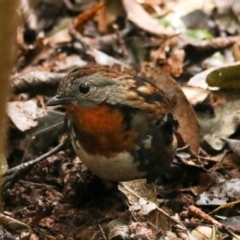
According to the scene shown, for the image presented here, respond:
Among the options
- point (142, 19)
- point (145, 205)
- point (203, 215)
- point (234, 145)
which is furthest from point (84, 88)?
point (142, 19)

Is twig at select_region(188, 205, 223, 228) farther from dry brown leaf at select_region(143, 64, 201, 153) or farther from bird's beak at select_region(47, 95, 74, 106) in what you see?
bird's beak at select_region(47, 95, 74, 106)

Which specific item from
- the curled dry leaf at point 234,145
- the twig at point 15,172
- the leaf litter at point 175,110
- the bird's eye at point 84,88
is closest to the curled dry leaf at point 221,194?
the leaf litter at point 175,110

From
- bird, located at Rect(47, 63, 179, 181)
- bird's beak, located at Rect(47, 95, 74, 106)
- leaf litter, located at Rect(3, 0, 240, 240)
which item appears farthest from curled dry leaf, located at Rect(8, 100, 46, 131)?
bird's beak, located at Rect(47, 95, 74, 106)

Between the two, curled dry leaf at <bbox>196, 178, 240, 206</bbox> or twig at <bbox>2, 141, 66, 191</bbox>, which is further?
twig at <bbox>2, 141, 66, 191</bbox>

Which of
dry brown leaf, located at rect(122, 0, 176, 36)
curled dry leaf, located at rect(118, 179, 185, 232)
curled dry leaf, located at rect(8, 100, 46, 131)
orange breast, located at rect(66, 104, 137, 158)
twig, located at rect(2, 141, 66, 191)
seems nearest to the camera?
curled dry leaf, located at rect(118, 179, 185, 232)

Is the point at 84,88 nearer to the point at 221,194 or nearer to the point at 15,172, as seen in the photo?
the point at 15,172

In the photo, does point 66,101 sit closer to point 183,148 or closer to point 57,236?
point 57,236

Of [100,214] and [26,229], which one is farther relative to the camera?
[100,214]

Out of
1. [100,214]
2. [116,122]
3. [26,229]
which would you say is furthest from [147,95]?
[26,229]

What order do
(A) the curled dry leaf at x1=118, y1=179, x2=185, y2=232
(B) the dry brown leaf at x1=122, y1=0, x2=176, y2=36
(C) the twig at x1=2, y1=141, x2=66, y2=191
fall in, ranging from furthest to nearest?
1. (B) the dry brown leaf at x1=122, y1=0, x2=176, y2=36
2. (C) the twig at x1=2, y1=141, x2=66, y2=191
3. (A) the curled dry leaf at x1=118, y1=179, x2=185, y2=232
